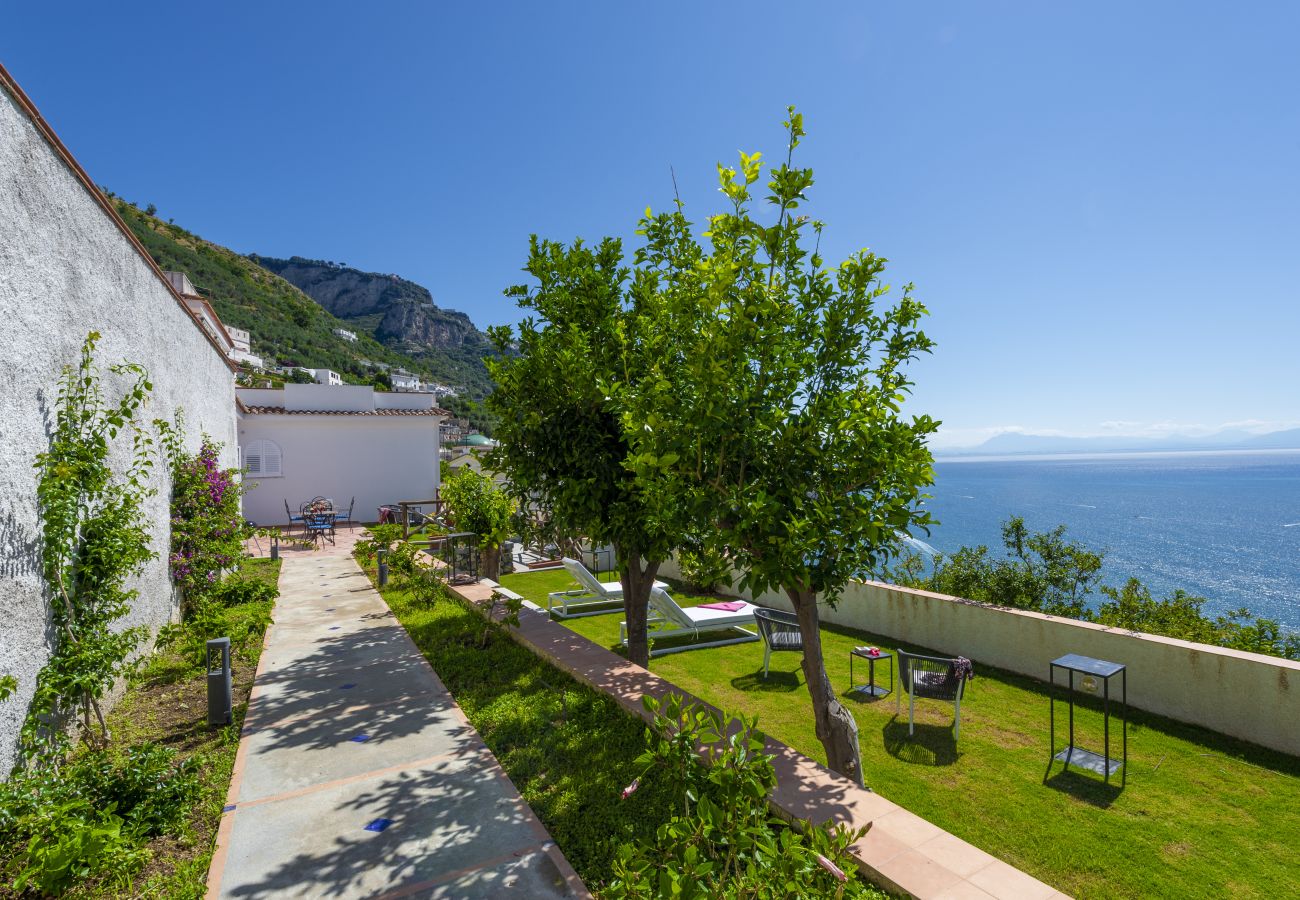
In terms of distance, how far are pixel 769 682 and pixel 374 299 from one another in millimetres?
121560

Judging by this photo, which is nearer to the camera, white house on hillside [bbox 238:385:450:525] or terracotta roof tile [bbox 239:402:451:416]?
terracotta roof tile [bbox 239:402:451:416]

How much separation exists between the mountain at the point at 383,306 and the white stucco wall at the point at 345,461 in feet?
271

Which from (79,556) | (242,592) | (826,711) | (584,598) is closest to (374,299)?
(242,592)

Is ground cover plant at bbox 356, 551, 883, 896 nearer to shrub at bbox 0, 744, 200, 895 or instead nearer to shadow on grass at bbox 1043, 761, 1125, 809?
shrub at bbox 0, 744, 200, 895

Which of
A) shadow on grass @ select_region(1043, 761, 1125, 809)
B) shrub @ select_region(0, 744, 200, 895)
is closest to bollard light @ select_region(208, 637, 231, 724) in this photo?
shrub @ select_region(0, 744, 200, 895)

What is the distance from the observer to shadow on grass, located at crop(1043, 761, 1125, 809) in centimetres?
431

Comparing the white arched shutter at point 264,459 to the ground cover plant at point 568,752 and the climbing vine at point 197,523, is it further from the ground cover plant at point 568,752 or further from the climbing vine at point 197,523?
the ground cover plant at point 568,752

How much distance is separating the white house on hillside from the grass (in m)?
13.1

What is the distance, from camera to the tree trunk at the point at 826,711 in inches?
163

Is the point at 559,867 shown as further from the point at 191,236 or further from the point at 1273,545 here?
the point at 191,236

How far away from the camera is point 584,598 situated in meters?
10.0

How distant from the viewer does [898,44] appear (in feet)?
25.0

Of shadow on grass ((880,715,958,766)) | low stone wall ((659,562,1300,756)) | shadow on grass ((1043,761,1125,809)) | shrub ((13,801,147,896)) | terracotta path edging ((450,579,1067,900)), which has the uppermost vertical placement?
shrub ((13,801,147,896))

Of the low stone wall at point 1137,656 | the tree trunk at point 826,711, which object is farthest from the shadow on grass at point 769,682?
the tree trunk at point 826,711
